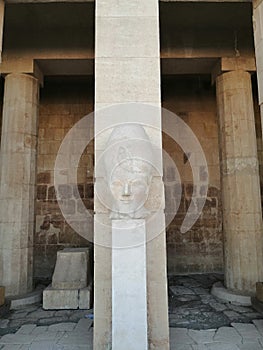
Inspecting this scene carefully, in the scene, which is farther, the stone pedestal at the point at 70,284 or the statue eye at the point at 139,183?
the stone pedestal at the point at 70,284

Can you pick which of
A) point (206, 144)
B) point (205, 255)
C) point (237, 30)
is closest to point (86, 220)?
point (205, 255)

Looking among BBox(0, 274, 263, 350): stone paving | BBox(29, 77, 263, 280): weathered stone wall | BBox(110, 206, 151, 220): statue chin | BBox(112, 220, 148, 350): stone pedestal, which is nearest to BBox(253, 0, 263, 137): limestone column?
BBox(110, 206, 151, 220): statue chin

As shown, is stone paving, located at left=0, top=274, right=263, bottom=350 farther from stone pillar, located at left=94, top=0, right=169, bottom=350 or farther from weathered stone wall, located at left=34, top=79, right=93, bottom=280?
weathered stone wall, located at left=34, top=79, right=93, bottom=280

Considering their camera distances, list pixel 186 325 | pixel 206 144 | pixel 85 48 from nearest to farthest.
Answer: pixel 186 325, pixel 85 48, pixel 206 144

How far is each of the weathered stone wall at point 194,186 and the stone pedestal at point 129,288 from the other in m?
4.84

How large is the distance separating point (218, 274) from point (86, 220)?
134 inches

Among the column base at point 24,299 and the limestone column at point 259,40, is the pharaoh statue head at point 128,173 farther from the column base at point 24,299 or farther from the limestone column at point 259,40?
the column base at point 24,299

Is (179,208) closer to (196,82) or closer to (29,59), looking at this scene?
(196,82)

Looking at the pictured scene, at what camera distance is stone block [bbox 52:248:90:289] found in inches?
190

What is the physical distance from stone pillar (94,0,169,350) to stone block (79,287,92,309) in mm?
1968

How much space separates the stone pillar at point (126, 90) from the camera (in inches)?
110

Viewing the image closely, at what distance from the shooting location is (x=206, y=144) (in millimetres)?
7574

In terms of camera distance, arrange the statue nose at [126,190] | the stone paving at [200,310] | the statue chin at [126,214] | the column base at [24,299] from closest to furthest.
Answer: the statue nose at [126,190] < the statue chin at [126,214] < the stone paving at [200,310] < the column base at [24,299]

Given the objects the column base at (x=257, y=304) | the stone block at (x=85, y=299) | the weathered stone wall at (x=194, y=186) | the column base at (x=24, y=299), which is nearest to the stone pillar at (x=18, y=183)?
the column base at (x=24, y=299)
